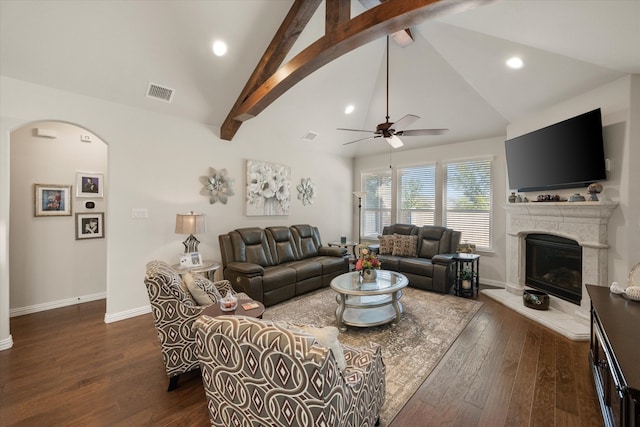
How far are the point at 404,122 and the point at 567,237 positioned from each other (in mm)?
2632

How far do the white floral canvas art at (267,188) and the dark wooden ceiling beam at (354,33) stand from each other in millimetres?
1570

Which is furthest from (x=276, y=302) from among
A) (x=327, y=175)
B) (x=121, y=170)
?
(x=327, y=175)

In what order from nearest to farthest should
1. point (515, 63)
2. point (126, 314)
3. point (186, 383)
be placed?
point (186, 383)
point (515, 63)
point (126, 314)

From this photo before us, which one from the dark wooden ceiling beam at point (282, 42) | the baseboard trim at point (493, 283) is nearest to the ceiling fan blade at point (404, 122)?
the dark wooden ceiling beam at point (282, 42)

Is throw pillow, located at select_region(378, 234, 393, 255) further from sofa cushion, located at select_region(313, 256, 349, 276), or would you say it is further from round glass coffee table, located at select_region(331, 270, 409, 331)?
round glass coffee table, located at select_region(331, 270, 409, 331)

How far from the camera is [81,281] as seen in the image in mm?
4098

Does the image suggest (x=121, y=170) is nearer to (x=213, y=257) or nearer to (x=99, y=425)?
(x=213, y=257)

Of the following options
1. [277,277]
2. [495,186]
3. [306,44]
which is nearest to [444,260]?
[495,186]

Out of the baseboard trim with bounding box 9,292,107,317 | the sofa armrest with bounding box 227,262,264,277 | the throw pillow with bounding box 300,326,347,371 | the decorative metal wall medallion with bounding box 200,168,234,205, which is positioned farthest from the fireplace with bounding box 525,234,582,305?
the baseboard trim with bounding box 9,292,107,317

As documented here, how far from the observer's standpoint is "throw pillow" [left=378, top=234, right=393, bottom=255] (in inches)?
213

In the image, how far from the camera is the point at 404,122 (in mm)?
3059

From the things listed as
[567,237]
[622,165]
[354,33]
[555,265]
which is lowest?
[555,265]

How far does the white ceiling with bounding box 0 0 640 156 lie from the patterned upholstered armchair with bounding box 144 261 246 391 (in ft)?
8.29

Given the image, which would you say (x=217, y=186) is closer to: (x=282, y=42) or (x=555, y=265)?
(x=282, y=42)
